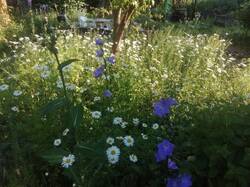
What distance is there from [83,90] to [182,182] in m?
1.58

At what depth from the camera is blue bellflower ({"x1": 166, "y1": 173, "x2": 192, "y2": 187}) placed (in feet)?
7.98

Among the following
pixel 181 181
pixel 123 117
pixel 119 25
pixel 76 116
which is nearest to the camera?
pixel 181 181

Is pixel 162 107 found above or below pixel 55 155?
above

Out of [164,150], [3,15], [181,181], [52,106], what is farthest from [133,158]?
[3,15]

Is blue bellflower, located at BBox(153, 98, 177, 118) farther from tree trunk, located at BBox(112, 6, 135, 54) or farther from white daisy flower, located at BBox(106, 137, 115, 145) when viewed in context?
tree trunk, located at BBox(112, 6, 135, 54)

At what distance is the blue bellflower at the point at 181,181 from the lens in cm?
243

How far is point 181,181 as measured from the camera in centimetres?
245

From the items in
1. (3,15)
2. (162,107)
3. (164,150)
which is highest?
(162,107)

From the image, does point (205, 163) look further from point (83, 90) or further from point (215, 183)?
point (83, 90)

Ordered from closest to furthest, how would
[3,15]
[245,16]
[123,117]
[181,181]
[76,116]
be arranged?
[181,181]
[76,116]
[123,117]
[3,15]
[245,16]

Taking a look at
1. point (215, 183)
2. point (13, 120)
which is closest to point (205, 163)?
point (215, 183)

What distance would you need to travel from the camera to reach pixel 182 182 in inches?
96.2

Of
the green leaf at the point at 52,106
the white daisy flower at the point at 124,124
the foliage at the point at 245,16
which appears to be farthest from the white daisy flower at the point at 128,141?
the foliage at the point at 245,16

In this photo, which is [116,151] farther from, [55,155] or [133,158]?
[55,155]
